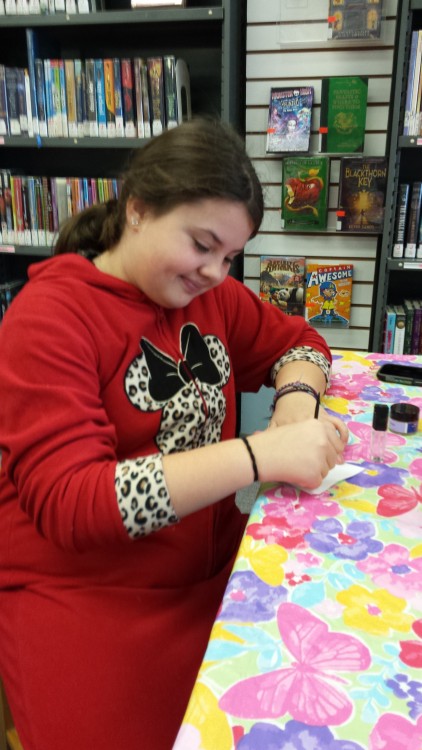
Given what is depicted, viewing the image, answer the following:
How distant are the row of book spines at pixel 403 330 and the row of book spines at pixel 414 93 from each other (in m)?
0.64

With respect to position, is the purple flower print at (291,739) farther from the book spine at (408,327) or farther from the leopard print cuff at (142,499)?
the book spine at (408,327)

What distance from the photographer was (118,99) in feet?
7.36

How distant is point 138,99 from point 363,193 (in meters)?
0.91

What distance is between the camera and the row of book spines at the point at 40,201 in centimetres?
243

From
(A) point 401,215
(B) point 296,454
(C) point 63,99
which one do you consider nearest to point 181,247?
(B) point 296,454

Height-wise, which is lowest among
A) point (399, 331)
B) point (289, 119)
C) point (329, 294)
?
point (399, 331)

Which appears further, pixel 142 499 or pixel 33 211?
pixel 33 211

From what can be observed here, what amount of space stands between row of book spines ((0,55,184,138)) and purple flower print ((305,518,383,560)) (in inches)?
74.6

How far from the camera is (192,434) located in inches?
35.1

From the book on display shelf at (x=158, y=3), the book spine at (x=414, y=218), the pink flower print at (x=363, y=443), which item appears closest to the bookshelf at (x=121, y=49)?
the book on display shelf at (x=158, y=3)

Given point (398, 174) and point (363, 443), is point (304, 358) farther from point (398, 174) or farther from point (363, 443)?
point (398, 174)

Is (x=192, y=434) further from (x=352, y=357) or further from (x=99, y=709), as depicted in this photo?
(x=352, y=357)

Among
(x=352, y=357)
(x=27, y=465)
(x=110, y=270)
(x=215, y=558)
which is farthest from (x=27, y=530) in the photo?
(x=352, y=357)

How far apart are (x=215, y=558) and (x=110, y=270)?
47cm
